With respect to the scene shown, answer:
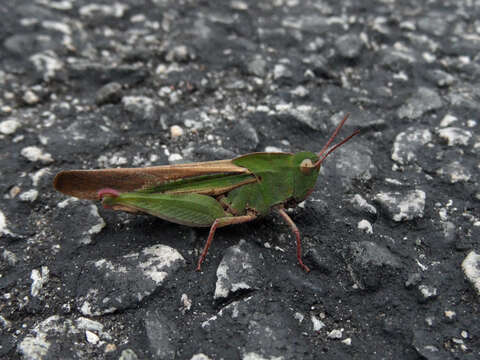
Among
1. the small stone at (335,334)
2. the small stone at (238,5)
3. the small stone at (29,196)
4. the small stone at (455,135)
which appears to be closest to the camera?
the small stone at (335,334)

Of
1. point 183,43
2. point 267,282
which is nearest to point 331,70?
point 183,43

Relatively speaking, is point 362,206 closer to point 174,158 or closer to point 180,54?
point 174,158

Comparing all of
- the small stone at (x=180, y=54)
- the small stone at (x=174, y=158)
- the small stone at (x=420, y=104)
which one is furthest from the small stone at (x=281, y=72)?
the small stone at (x=174, y=158)

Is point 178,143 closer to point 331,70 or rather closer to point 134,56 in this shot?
point 134,56

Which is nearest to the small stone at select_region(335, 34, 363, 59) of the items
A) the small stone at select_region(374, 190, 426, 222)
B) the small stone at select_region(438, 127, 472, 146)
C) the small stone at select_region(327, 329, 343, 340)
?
the small stone at select_region(438, 127, 472, 146)

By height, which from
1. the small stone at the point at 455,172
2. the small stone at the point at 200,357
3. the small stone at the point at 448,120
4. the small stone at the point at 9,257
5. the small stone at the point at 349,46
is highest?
the small stone at the point at 349,46

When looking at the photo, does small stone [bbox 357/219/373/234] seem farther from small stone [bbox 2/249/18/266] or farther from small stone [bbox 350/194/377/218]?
small stone [bbox 2/249/18/266]

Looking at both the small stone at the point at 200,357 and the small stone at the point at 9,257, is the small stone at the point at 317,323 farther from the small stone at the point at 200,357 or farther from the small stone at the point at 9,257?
the small stone at the point at 9,257

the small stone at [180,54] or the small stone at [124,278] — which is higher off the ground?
the small stone at [180,54]
